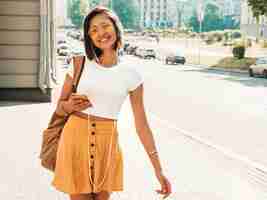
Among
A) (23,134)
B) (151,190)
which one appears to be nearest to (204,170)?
(151,190)

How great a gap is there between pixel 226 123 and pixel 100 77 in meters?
10.5

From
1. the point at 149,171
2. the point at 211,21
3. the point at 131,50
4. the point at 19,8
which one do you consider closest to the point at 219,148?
the point at 149,171

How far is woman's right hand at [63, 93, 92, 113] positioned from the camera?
3.29 metres

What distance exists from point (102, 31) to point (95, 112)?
1.49 ft

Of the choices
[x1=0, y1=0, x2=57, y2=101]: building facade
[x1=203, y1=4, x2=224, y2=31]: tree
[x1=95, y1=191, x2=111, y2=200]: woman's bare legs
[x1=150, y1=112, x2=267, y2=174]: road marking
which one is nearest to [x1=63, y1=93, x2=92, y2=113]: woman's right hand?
[x1=95, y1=191, x2=111, y2=200]: woman's bare legs

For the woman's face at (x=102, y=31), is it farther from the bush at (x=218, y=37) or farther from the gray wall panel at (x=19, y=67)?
the bush at (x=218, y=37)

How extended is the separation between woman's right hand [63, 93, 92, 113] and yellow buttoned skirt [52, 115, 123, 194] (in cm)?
7

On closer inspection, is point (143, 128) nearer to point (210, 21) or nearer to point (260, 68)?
point (260, 68)

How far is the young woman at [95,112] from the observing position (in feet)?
10.9

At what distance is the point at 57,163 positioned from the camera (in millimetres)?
3398

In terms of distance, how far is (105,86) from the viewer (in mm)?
3338

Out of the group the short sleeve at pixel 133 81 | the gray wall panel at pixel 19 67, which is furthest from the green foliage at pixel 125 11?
the short sleeve at pixel 133 81

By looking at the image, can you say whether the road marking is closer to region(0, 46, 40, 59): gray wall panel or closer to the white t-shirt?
region(0, 46, 40, 59): gray wall panel

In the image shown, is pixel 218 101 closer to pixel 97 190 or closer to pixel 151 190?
pixel 151 190
